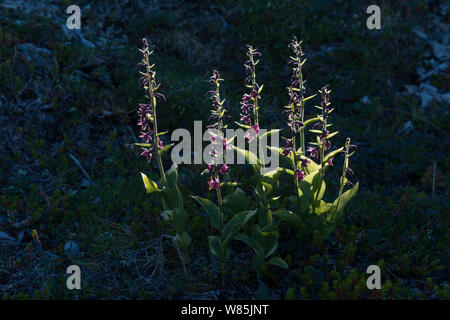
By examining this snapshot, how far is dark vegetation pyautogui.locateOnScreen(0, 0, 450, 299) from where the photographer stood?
16.1ft

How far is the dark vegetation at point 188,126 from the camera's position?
492cm

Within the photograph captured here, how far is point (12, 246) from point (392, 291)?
420 cm

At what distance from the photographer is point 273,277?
15.5ft

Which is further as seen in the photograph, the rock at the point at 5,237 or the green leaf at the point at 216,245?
the rock at the point at 5,237

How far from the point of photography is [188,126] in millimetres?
7578

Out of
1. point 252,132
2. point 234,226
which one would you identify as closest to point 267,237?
point 234,226

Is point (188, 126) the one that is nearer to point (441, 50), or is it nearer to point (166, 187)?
point (166, 187)

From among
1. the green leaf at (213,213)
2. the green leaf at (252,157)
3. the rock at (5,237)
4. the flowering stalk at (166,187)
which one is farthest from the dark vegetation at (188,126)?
the green leaf at (252,157)

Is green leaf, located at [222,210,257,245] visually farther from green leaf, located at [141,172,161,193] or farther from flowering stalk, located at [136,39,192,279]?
green leaf, located at [141,172,161,193]

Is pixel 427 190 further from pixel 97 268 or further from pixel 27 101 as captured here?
pixel 27 101

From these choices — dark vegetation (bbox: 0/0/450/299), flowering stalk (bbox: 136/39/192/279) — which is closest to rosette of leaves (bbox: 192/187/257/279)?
flowering stalk (bbox: 136/39/192/279)

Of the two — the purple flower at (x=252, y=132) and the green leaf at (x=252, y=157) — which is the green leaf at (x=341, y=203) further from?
the purple flower at (x=252, y=132)

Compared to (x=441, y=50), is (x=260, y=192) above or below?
below
